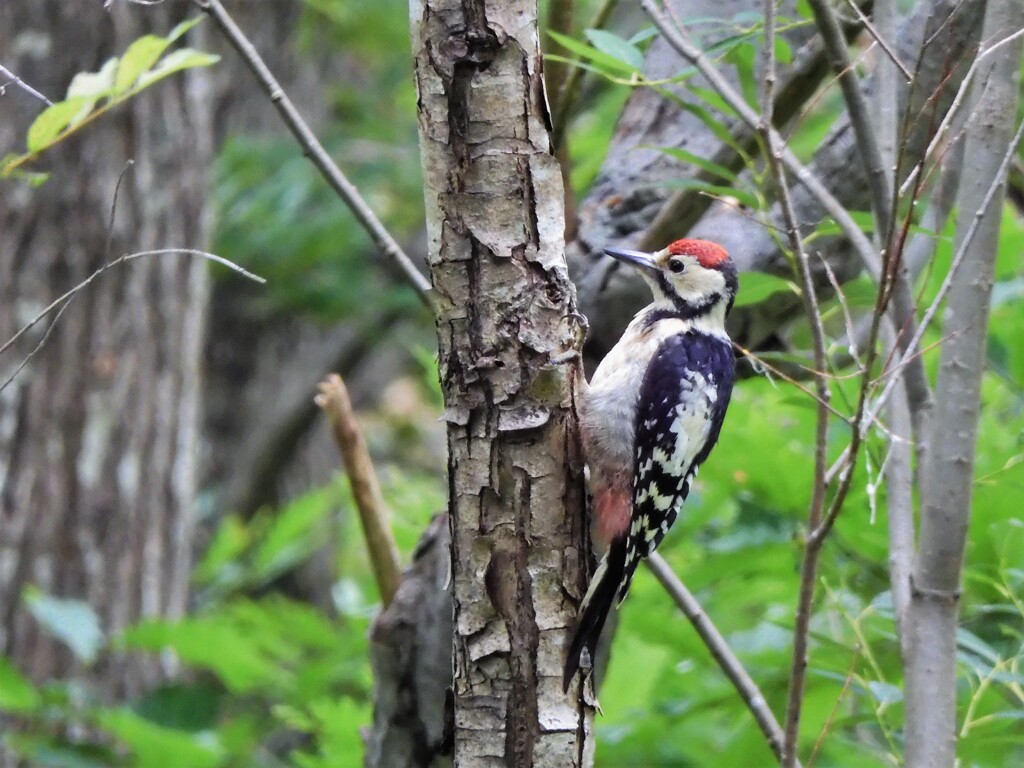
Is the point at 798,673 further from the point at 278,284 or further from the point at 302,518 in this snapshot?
the point at 278,284

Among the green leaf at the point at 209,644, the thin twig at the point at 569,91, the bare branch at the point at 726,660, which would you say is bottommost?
the bare branch at the point at 726,660

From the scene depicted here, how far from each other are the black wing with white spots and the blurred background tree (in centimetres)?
16

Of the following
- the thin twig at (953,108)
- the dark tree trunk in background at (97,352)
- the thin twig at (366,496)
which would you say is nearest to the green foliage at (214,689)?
the dark tree trunk in background at (97,352)

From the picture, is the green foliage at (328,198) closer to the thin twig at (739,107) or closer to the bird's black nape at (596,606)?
the bird's black nape at (596,606)

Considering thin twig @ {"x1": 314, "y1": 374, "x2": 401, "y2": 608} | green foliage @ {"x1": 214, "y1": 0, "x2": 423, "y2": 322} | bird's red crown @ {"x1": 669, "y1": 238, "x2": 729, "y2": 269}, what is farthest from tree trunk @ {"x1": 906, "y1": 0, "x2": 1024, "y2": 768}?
green foliage @ {"x1": 214, "y1": 0, "x2": 423, "y2": 322}

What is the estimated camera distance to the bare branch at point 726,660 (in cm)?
224

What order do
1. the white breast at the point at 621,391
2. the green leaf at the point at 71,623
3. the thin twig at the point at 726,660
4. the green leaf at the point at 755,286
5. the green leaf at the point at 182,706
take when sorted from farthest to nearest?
the green leaf at the point at 182,706, the green leaf at the point at 71,623, the white breast at the point at 621,391, the green leaf at the point at 755,286, the thin twig at the point at 726,660

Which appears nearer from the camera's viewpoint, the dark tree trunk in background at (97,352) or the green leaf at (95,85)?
the green leaf at (95,85)

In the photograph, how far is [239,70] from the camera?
7059 mm

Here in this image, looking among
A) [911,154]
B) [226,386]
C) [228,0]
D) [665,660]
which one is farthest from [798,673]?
[226,386]

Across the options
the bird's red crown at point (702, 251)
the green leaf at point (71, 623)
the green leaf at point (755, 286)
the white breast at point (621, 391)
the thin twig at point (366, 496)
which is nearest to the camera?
the green leaf at point (755, 286)

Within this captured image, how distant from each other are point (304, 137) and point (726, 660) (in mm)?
1404

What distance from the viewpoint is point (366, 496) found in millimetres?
3068

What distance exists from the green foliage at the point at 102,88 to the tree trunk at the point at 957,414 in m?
1.45
